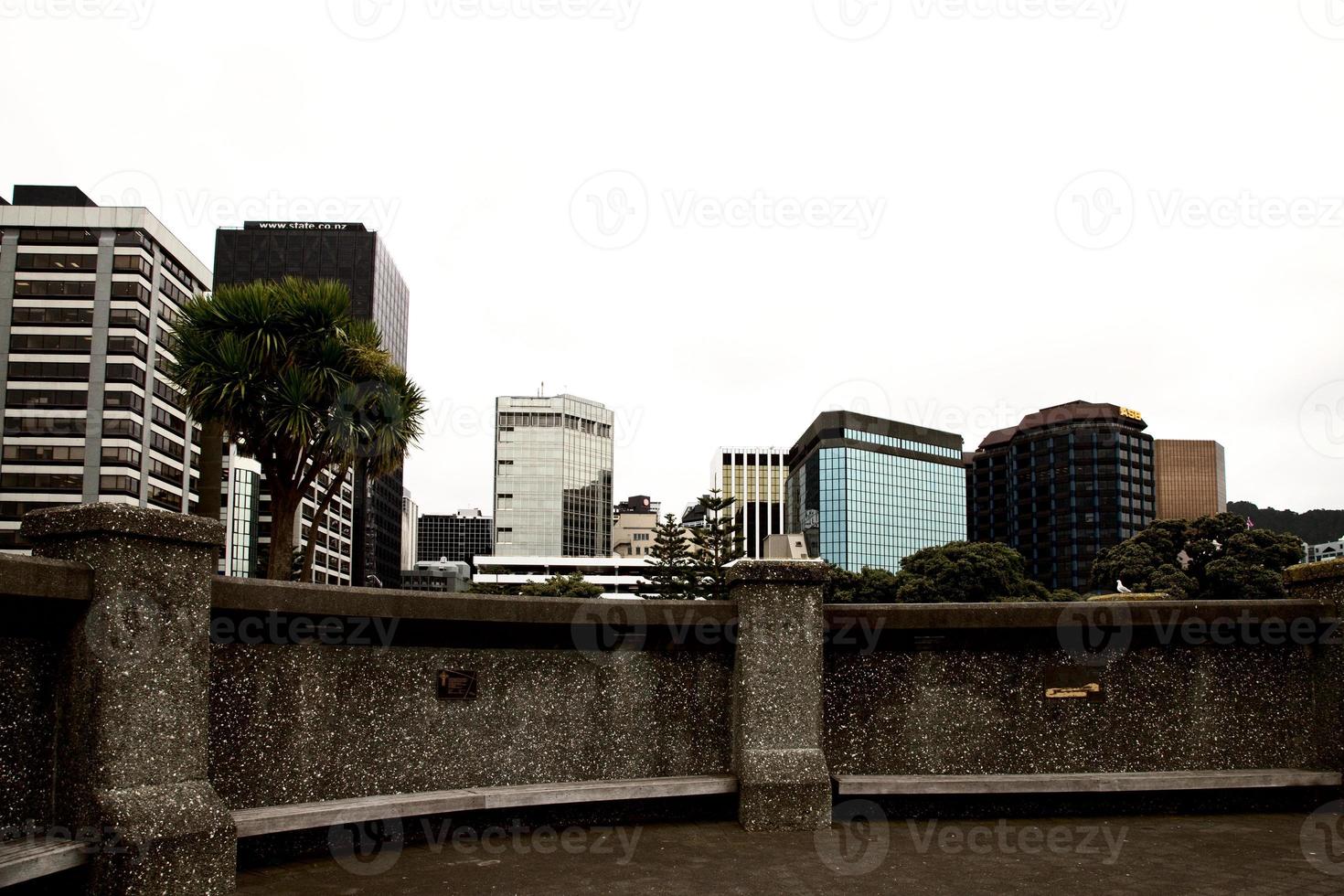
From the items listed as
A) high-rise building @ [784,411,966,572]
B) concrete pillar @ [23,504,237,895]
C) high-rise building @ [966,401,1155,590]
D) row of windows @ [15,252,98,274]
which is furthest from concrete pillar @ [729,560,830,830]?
high-rise building @ [966,401,1155,590]

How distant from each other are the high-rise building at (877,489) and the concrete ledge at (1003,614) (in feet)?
413

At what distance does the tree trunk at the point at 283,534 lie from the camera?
19.8m

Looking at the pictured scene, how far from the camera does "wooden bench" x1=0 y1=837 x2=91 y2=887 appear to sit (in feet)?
15.0

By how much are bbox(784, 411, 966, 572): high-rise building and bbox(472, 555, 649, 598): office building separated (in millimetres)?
24183

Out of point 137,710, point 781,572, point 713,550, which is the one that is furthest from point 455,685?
point 713,550

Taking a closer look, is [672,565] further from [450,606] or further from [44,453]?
[450,606]

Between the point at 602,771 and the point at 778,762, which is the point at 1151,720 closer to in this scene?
the point at 778,762

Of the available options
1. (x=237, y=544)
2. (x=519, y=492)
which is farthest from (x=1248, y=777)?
(x=519, y=492)

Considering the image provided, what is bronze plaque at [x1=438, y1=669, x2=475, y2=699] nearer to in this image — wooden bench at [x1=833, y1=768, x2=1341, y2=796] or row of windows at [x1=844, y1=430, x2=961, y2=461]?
wooden bench at [x1=833, y1=768, x2=1341, y2=796]

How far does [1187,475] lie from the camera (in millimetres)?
171625

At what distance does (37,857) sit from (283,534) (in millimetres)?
16174

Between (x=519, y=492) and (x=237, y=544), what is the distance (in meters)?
56.8

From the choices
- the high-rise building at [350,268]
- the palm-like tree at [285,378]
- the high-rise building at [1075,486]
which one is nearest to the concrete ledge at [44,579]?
the palm-like tree at [285,378]

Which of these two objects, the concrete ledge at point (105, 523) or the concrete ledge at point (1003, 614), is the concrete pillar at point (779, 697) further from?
the concrete ledge at point (105, 523)
